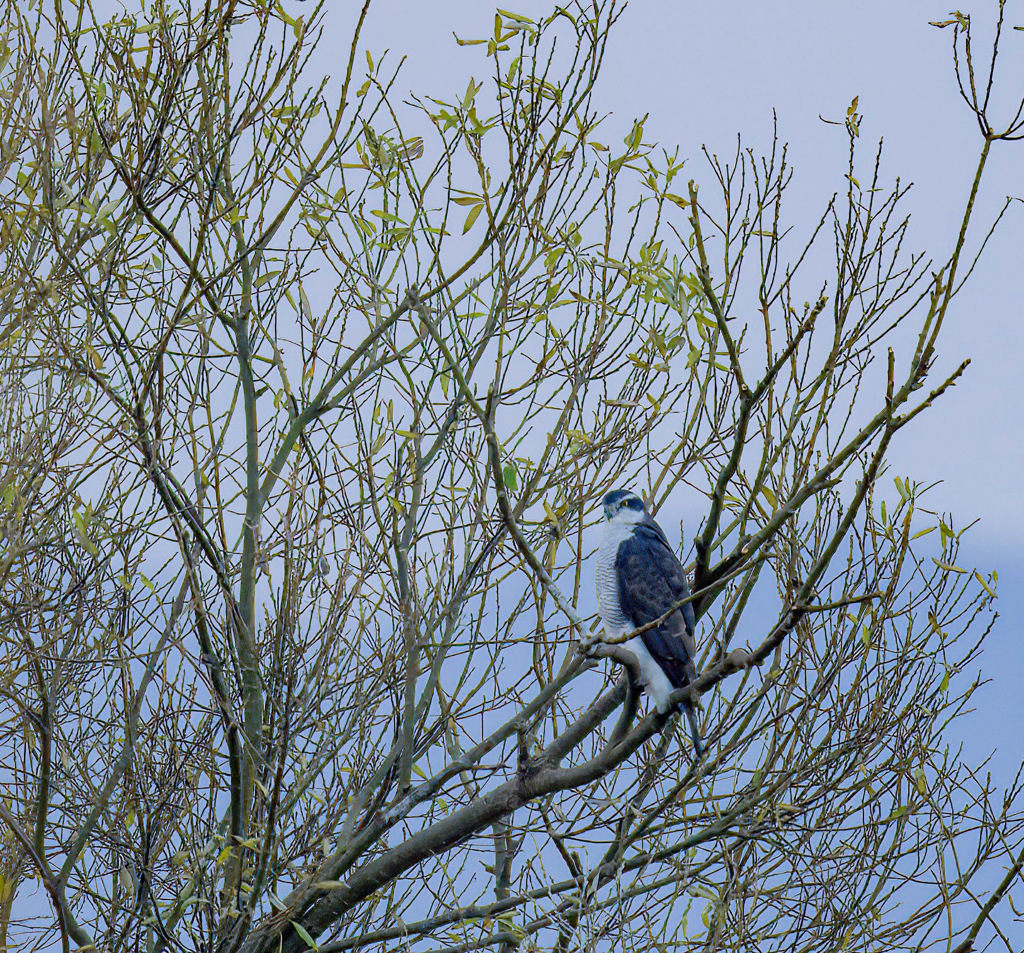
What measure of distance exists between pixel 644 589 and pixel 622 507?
1.18 ft

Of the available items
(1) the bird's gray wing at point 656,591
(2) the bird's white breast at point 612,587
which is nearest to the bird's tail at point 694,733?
(1) the bird's gray wing at point 656,591

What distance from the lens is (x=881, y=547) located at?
13.3ft

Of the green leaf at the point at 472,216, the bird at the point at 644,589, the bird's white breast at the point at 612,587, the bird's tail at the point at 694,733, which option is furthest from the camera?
the bird's white breast at the point at 612,587

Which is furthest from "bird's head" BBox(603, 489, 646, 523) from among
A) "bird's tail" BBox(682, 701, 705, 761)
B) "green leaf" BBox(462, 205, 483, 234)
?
"green leaf" BBox(462, 205, 483, 234)

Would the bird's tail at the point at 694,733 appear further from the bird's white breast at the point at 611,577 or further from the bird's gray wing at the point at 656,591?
the bird's white breast at the point at 611,577

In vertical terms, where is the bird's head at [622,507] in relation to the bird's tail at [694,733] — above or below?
above

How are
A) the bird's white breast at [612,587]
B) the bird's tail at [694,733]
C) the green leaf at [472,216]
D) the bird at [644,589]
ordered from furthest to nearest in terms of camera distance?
the bird's white breast at [612,587]
the bird at [644,589]
the bird's tail at [694,733]
the green leaf at [472,216]

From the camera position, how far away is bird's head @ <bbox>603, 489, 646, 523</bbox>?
4293 mm

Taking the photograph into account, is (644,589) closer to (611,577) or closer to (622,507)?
(611,577)

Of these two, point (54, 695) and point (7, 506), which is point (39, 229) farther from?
point (54, 695)

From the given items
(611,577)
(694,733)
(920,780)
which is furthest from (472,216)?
(920,780)

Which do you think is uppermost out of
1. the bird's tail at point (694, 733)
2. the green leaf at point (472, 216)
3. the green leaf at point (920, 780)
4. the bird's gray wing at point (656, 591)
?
the green leaf at point (472, 216)

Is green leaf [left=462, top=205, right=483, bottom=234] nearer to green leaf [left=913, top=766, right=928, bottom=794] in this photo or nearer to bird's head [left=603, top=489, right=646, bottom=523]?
bird's head [left=603, top=489, right=646, bottom=523]

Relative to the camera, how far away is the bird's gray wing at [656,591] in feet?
13.0
